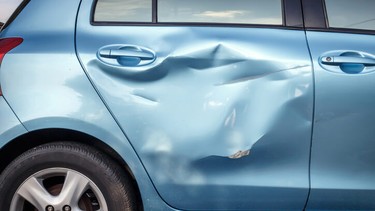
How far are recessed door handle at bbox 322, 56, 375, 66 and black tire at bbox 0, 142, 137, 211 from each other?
1159 millimetres

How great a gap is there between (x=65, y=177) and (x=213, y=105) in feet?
2.69

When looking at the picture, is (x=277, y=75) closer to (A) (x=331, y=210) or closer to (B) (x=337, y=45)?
(B) (x=337, y=45)

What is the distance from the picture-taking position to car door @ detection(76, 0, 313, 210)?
2211mm

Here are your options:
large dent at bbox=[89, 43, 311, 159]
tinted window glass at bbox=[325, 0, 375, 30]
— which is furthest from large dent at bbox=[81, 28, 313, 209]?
tinted window glass at bbox=[325, 0, 375, 30]

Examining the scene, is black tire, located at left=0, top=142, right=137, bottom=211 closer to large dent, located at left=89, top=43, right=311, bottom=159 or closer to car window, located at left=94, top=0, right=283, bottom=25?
large dent, located at left=89, top=43, right=311, bottom=159

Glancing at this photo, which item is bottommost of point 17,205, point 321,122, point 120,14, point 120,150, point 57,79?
point 17,205

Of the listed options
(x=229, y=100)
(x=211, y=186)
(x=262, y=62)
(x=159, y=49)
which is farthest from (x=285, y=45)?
(x=211, y=186)

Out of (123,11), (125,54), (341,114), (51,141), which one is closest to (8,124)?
(51,141)

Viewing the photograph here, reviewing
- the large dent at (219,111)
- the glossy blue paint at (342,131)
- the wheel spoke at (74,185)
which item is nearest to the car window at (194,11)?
the large dent at (219,111)

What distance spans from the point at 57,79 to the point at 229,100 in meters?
0.83

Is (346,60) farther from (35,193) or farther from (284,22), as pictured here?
(35,193)

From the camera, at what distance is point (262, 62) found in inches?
87.5

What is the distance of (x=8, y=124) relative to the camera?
88.0 inches

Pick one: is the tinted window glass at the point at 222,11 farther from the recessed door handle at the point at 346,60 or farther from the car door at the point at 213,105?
the recessed door handle at the point at 346,60
